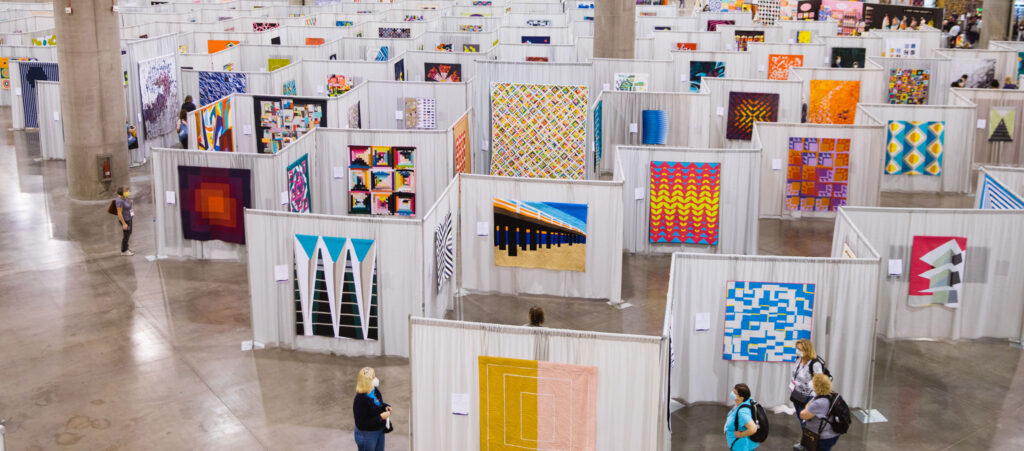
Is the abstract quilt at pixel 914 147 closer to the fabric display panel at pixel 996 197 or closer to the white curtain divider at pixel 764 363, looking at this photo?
the fabric display panel at pixel 996 197

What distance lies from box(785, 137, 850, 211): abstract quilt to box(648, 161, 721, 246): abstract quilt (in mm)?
2921

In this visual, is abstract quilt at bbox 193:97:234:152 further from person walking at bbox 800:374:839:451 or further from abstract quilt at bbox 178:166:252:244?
person walking at bbox 800:374:839:451

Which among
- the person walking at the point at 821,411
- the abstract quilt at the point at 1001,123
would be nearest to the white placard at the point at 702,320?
the person walking at the point at 821,411

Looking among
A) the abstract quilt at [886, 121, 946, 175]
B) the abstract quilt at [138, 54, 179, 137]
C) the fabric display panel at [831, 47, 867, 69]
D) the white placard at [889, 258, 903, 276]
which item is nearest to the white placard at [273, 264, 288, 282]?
the white placard at [889, 258, 903, 276]

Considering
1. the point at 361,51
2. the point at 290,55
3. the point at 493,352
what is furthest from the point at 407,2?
the point at 493,352

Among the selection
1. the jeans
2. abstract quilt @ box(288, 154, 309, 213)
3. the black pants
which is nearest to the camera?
the jeans

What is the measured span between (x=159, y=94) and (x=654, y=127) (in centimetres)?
1069

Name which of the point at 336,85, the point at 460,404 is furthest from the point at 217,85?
the point at 460,404

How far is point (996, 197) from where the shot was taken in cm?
1304

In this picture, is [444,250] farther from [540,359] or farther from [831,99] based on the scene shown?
[831,99]

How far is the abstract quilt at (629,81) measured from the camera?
22413 mm

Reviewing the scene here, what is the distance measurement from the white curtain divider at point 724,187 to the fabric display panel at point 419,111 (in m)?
5.80

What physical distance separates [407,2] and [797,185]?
2896 centimetres

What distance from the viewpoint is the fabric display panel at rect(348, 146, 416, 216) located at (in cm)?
1587
